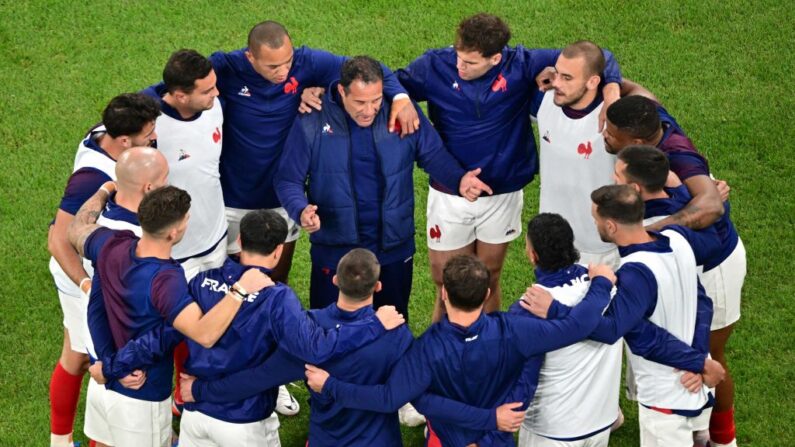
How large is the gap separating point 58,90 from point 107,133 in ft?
14.7

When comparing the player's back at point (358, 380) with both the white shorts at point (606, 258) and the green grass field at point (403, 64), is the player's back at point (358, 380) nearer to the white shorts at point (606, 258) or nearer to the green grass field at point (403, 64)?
the green grass field at point (403, 64)

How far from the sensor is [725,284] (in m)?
6.88

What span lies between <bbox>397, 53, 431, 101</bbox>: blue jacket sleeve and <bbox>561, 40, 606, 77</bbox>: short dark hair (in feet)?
3.00

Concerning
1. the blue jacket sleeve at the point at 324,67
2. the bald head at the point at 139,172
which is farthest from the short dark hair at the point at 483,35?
the bald head at the point at 139,172

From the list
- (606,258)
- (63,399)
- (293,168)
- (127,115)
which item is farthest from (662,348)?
(63,399)

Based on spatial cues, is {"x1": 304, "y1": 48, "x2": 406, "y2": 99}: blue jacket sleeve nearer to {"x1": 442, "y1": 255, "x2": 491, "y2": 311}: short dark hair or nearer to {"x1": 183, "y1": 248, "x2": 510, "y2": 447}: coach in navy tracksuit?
{"x1": 183, "y1": 248, "x2": 510, "y2": 447}: coach in navy tracksuit

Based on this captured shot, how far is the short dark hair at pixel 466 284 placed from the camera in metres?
5.65

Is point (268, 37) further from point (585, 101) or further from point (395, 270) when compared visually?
point (585, 101)

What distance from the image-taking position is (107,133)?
6.79 metres

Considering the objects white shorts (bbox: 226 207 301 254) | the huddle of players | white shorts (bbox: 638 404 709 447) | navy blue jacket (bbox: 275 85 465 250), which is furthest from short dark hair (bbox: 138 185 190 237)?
white shorts (bbox: 638 404 709 447)

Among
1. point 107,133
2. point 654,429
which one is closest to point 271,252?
point 107,133

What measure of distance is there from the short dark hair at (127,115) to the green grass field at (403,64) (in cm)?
216

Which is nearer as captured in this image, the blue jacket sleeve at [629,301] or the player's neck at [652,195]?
the blue jacket sleeve at [629,301]

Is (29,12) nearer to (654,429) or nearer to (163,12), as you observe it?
(163,12)
